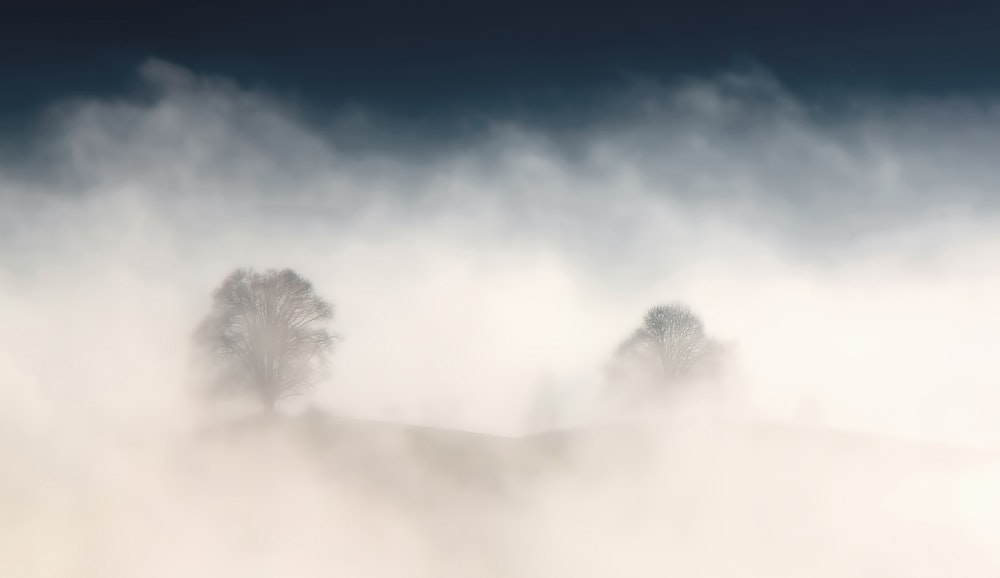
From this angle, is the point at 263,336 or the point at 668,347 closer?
the point at 263,336

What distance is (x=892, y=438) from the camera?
163 feet

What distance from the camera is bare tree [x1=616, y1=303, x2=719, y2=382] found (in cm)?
4997

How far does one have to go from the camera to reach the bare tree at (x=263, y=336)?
3691 centimetres

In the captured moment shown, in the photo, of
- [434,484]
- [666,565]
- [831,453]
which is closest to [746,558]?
[666,565]

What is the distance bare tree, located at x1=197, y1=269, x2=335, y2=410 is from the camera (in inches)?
1453

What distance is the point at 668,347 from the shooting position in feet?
165

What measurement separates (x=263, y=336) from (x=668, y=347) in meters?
31.3

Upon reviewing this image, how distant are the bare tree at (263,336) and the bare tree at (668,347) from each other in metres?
26.0

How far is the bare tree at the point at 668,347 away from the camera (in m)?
50.0

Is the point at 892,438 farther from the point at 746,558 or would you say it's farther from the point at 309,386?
the point at 309,386

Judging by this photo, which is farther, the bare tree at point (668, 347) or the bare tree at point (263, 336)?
the bare tree at point (668, 347)

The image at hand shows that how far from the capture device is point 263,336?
37.5 meters

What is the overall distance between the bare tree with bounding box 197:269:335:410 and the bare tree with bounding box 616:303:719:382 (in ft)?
85.2

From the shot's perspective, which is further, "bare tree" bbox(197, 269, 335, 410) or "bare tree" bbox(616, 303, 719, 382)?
"bare tree" bbox(616, 303, 719, 382)
